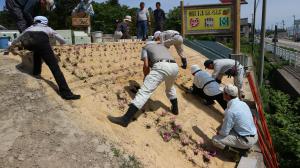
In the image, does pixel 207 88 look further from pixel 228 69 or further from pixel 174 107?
pixel 174 107

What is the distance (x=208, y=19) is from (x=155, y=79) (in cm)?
1093

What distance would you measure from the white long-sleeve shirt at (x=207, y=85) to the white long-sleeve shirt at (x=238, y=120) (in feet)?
6.25

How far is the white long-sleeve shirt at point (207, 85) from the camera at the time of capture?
933 cm

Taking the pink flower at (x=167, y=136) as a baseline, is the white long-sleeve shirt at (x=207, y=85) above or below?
above

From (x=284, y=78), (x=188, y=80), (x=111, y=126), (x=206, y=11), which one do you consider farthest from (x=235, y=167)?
(x=284, y=78)

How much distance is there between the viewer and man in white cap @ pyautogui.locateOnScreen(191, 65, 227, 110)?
9.31 m

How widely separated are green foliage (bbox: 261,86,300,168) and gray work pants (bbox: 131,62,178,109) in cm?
316

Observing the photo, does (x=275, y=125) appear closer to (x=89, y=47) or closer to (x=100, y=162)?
(x=89, y=47)

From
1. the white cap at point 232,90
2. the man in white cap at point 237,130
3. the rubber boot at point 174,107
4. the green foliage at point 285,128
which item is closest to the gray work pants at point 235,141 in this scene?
the man in white cap at point 237,130

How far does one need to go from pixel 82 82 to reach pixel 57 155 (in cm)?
272

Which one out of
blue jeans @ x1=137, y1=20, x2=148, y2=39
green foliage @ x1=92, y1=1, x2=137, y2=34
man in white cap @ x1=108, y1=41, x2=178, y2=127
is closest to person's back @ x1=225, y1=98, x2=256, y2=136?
man in white cap @ x1=108, y1=41, x2=178, y2=127

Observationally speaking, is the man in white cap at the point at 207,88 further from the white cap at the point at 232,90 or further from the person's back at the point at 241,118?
the person's back at the point at 241,118

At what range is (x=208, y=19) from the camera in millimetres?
17688

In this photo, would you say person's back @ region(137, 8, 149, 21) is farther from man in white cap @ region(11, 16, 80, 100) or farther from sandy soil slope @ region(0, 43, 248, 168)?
man in white cap @ region(11, 16, 80, 100)
